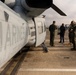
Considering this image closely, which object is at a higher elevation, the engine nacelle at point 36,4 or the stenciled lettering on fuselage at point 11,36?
the engine nacelle at point 36,4

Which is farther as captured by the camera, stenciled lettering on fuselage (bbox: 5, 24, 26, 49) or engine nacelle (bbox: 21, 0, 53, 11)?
engine nacelle (bbox: 21, 0, 53, 11)

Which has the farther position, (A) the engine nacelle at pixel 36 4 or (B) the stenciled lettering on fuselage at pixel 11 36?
(A) the engine nacelle at pixel 36 4

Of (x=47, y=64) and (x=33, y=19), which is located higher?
(x=33, y=19)

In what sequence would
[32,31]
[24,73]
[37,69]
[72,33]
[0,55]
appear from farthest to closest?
1. [72,33]
2. [32,31]
3. [37,69]
4. [24,73]
5. [0,55]

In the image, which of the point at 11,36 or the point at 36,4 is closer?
the point at 11,36

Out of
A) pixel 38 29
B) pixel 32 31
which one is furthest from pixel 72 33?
pixel 32 31

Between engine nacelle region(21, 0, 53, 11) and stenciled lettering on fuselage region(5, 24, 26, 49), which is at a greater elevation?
engine nacelle region(21, 0, 53, 11)

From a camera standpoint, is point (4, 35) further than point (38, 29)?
No

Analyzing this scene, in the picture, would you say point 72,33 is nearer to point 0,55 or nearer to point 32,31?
point 32,31

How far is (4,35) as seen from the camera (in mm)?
3936

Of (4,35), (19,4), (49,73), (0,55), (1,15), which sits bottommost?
(49,73)

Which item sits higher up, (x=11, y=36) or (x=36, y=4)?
(x=36, y=4)

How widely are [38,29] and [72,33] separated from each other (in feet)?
13.6

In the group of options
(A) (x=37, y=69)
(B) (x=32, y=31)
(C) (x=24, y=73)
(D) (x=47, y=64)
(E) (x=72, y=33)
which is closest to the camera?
(C) (x=24, y=73)
